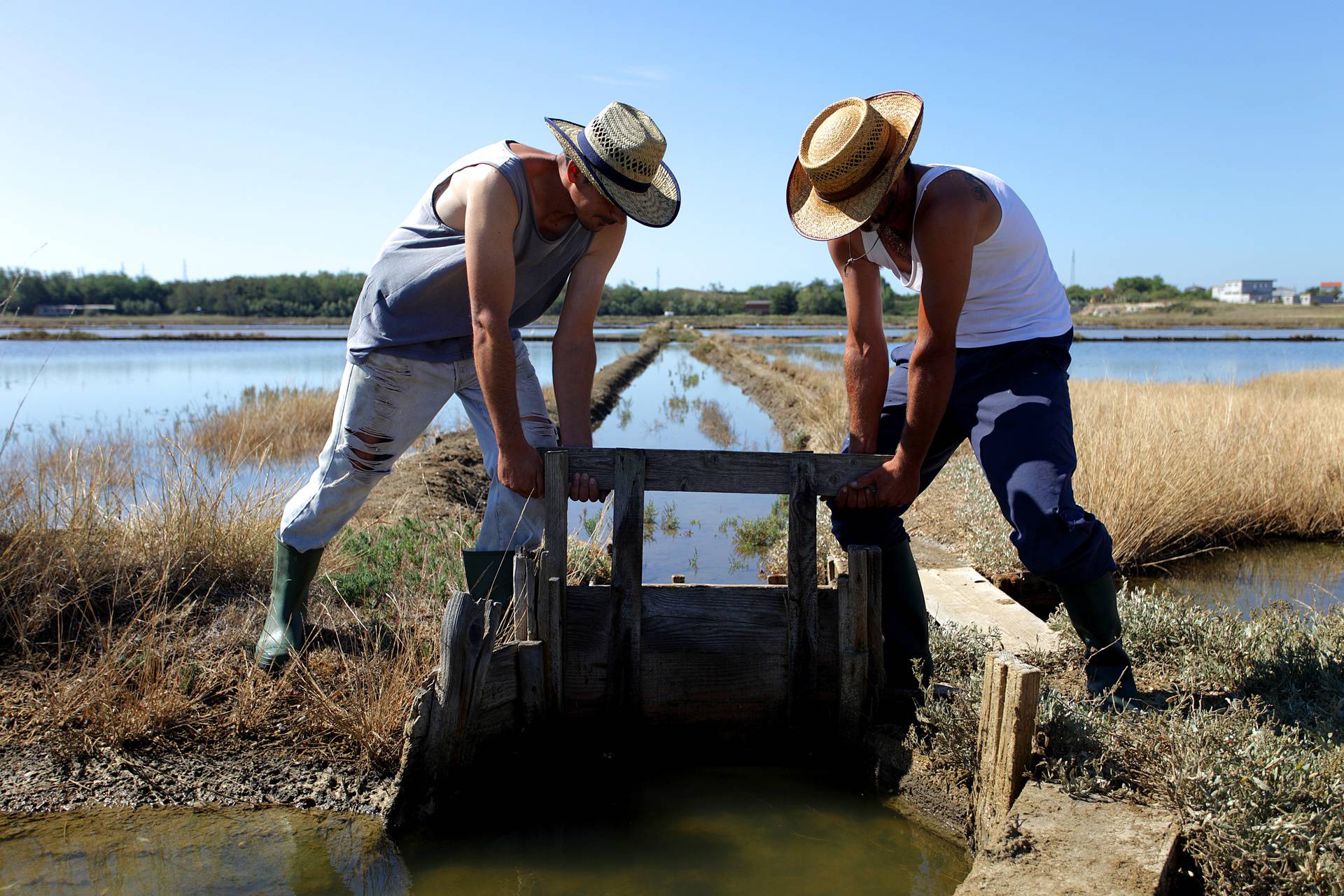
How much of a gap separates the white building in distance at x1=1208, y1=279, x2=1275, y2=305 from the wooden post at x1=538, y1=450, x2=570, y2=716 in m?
156

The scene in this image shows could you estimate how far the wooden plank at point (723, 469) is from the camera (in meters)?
3.20

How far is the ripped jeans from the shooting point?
3.47 m

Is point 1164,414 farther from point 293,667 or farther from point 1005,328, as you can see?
point 293,667

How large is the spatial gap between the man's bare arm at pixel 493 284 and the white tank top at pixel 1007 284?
1229 mm

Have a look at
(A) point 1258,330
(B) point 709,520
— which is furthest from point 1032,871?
(A) point 1258,330

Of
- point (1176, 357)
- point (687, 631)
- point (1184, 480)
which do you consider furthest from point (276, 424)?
point (1176, 357)

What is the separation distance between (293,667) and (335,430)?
85cm

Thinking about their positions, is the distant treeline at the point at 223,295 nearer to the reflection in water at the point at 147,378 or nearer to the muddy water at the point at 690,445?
the reflection in water at the point at 147,378

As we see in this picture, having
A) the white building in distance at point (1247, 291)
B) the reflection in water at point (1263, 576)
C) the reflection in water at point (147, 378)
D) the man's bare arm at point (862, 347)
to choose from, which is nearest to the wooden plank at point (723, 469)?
the man's bare arm at point (862, 347)

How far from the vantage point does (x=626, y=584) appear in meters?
3.24

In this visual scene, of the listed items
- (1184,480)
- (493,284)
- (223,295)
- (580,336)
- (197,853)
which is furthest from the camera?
(223,295)

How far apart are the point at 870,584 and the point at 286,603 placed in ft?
6.88

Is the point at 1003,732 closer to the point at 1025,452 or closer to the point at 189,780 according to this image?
the point at 1025,452

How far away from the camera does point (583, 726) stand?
3328mm
